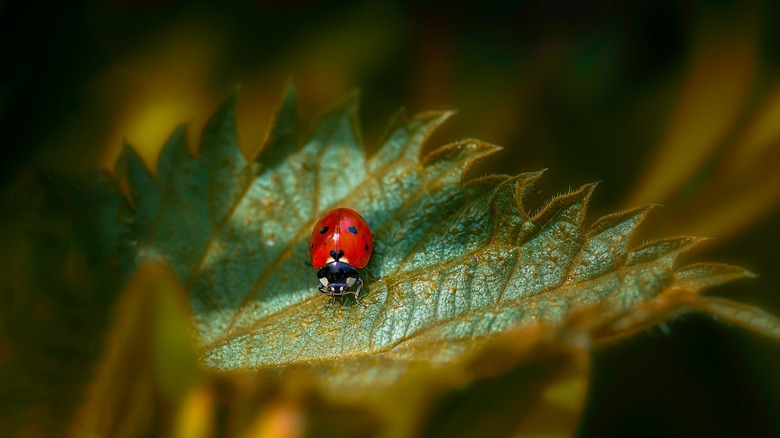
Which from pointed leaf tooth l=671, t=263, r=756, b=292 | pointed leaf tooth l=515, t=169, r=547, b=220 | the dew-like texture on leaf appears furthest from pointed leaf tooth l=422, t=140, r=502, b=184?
pointed leaf tooth l=671, t=263, r=756, b=292

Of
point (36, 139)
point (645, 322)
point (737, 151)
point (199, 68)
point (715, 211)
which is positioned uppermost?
Answer: point (199, 68)

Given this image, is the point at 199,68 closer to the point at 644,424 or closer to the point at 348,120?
the point at 348,120

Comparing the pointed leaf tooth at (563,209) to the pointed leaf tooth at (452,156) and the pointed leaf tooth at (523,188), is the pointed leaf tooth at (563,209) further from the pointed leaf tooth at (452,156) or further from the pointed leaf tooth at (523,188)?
the pointed leaf tooth at (452,156)

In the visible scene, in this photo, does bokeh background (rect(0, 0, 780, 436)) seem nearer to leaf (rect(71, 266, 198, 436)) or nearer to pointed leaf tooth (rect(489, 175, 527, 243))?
pointed leaf tooth (rect(489, 175, 527, 243))

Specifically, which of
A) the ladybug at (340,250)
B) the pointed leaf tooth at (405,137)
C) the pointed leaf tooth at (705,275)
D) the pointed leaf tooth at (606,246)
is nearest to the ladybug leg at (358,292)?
the ladybug at (340,250)

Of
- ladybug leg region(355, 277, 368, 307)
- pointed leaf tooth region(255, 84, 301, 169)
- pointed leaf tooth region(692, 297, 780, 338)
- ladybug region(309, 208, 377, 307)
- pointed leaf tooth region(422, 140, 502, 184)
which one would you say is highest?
pointed leaf tooth region(255, 84, 301, 169)

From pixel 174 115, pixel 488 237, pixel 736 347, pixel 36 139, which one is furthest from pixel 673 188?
pixel 36 139

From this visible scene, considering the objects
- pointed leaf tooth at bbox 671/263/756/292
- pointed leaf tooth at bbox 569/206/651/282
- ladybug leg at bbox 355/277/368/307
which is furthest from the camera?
ladybug leg at bbox 355/277/368/307
